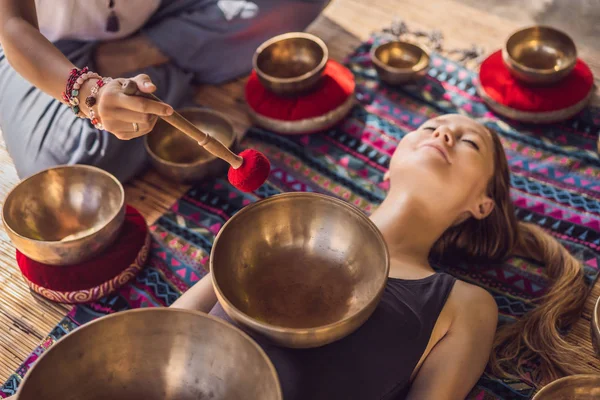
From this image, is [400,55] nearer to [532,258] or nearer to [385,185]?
[385,185]

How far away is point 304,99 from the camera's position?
2.75 meters

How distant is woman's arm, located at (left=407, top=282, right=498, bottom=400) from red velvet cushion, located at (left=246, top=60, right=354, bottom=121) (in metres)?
1.16

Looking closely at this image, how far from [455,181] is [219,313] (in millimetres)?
859

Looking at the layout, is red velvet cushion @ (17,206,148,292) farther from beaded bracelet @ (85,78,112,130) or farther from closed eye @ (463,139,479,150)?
closed eye @ (463,139,479,150)

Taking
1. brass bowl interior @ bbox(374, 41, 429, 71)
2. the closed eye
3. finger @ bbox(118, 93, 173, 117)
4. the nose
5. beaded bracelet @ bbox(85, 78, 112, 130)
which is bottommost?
brass bowl interior @ bbox(374, 41, 429, 71)

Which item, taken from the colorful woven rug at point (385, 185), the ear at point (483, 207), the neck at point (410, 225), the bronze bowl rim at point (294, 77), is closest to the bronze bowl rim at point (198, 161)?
the colorful woven rug at point (385, 185)

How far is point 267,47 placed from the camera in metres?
2.89

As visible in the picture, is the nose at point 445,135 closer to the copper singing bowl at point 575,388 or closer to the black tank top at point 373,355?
the black tank top at point 373,355

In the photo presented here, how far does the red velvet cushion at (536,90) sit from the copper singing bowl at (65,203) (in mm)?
1656

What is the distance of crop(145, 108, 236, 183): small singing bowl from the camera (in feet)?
8.00

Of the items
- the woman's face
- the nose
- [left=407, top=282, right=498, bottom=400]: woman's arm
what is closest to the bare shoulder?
[left=407, top=282, right=498, bottom=400]: woman's arm

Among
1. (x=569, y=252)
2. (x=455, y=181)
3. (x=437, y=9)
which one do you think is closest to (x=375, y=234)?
(x=455, y=181)

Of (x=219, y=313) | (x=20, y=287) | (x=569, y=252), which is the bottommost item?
(x=20, y=287)

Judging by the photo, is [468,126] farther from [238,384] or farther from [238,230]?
[238,384]
